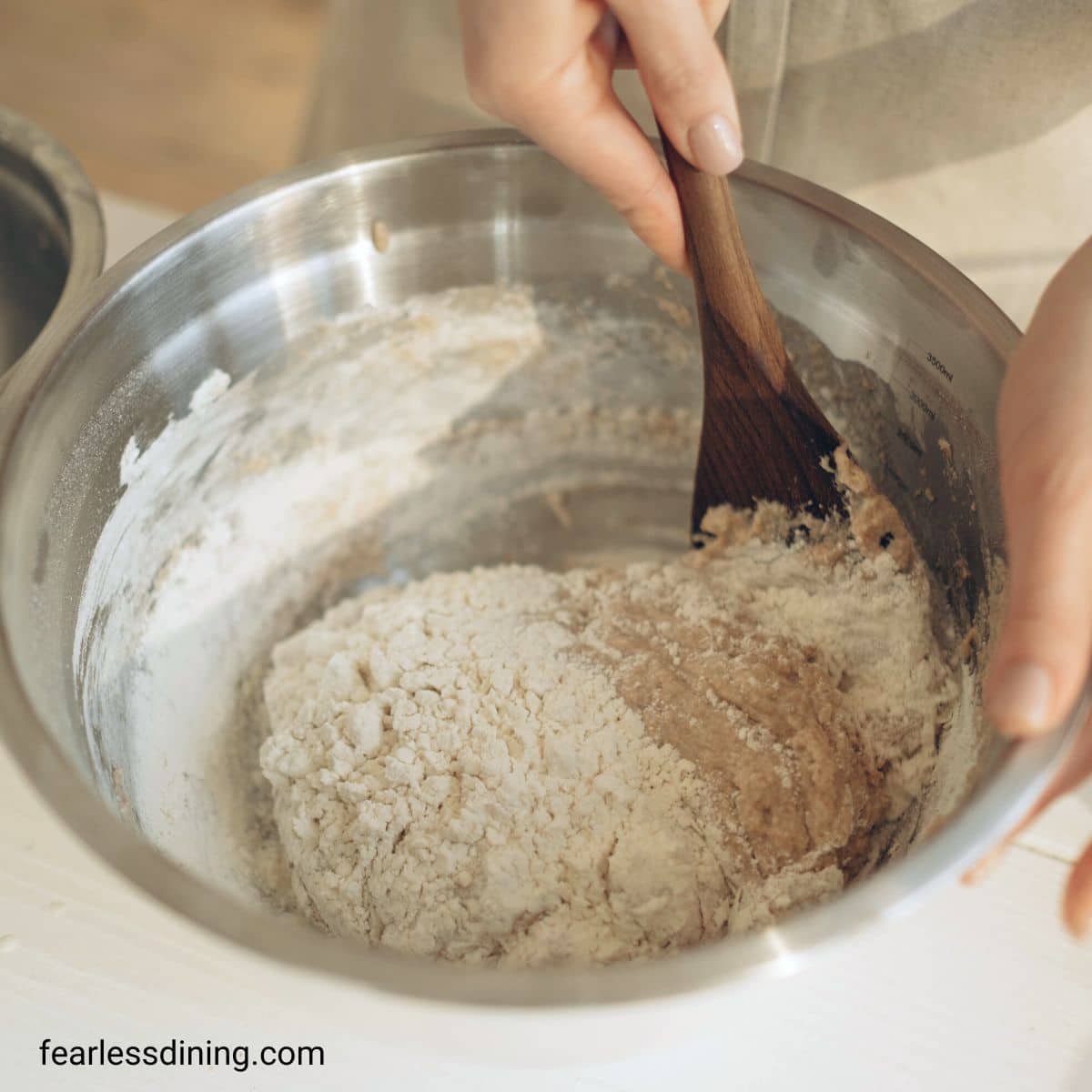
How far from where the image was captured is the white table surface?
561 millimetres

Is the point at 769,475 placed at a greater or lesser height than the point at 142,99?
greater

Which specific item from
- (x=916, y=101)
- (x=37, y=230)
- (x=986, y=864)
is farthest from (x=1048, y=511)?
(x=37, y=230)

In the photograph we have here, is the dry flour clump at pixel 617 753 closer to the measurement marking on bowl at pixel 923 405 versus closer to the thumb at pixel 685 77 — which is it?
the measurement marking on bowl at pixel 923 405

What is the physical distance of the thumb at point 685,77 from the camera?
558mm

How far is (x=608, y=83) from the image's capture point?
2.08ft

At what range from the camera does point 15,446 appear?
54 cm

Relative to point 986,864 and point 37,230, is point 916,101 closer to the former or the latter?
point 986,864

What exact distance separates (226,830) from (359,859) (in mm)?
112

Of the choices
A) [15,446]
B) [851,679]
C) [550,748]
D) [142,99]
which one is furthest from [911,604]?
[142,99]

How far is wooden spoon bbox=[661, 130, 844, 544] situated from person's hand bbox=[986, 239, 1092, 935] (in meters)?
0.15

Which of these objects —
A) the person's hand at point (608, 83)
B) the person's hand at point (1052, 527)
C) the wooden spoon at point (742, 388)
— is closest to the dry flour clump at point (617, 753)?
the wooden spoon at point (742, 388)

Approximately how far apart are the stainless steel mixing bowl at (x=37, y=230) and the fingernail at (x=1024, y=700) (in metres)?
0.58

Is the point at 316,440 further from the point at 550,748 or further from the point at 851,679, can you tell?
the point at 851,679

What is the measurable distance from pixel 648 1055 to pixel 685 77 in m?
0.52
